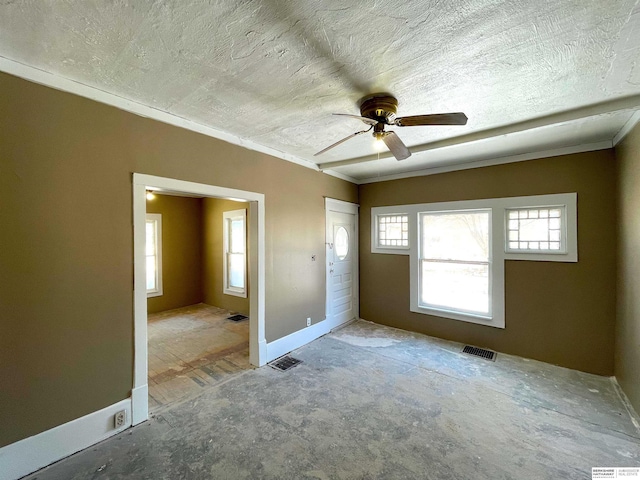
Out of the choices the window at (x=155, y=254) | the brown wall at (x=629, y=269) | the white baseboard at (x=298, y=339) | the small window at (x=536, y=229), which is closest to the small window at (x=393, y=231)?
the small window at (x=536, y=229)

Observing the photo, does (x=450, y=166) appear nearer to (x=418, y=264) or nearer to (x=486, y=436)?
(x=418, y=264)

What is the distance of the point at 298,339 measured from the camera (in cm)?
367

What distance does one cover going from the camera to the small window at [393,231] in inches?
173

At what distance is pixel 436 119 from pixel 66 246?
2711mm

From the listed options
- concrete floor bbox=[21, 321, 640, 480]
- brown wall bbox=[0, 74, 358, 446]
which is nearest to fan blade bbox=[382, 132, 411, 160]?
brown wall bbox=[0, 74, 358, 446]

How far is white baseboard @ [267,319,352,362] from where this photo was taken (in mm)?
3297

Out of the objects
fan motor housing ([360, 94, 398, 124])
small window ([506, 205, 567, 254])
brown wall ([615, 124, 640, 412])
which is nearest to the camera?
fan motor housing ([360, 94, 398, 124])

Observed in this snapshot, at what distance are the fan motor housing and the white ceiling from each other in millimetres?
73

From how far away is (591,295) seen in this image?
9.71 feet

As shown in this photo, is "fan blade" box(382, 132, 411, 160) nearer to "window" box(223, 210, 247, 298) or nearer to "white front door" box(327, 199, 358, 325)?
"white front door" box(327, 199, 358, 325)

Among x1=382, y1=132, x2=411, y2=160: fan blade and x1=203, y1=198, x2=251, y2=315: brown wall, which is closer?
x1=382, y1=132, x2=411, y2=160: fan blade

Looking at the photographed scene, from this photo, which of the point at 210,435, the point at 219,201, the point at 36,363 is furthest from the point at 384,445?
the point at 219,201

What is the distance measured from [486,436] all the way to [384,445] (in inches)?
32.2

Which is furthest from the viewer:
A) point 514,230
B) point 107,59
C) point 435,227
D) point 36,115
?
point 435,227
